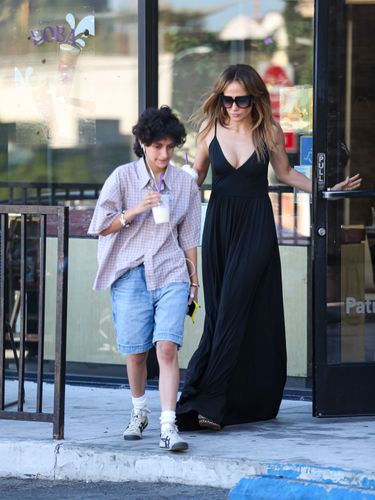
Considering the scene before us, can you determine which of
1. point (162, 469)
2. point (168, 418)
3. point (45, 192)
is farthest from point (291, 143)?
point (162, 469)

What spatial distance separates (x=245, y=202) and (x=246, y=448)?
4.29 feet

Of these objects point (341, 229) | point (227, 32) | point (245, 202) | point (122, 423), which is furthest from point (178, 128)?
point (227, 32)

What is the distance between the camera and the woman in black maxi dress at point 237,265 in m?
6.44

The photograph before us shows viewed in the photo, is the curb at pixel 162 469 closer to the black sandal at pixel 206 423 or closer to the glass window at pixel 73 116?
the black sandal at pixel 206 423

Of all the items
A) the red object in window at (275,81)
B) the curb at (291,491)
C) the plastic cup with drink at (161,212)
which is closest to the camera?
the curb at (291,491)

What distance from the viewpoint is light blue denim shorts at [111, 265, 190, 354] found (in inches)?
238

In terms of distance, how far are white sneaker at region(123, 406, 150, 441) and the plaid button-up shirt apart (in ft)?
2.29

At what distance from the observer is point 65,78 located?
815 centimetres

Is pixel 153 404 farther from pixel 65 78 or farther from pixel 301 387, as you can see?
pixel 65 78

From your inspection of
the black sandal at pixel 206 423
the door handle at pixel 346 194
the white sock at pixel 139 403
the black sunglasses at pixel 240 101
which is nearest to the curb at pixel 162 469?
the white sock at pixel 139 403

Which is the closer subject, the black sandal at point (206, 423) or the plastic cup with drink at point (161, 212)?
the plastic cup with drink at point (161, 212)

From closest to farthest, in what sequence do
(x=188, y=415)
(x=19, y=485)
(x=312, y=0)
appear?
1. (x=19, y=485)
2. (x=188, y=415)
3. (x=312, y=0)

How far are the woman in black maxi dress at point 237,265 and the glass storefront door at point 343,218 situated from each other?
0.25 metres

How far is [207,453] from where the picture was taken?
5.91 metres
